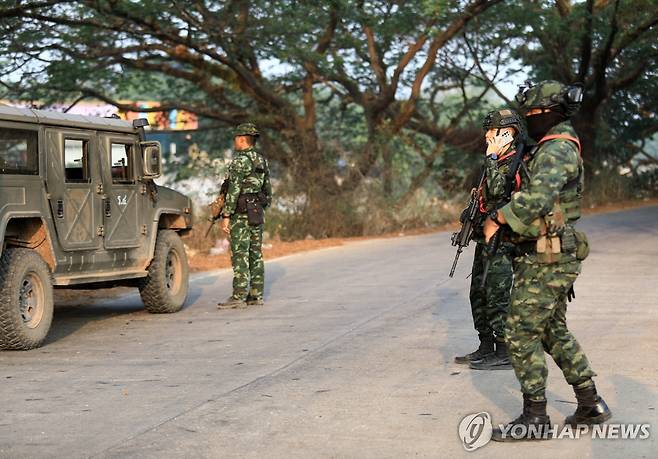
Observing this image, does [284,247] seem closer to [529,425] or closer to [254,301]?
[254,301]

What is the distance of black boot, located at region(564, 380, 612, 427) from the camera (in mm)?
6047

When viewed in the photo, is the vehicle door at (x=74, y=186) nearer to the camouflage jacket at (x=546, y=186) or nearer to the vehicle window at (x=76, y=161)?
the vehicle window at (x=76, y=161)

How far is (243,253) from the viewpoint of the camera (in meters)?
11.9

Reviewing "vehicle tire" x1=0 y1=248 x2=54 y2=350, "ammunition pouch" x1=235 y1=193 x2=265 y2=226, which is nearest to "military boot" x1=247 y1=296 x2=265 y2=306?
"ammunition pouch" x1=235 y1=193 x2=265 y2=226

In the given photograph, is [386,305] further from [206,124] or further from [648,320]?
[206,124]

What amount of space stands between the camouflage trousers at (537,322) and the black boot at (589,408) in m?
0.09

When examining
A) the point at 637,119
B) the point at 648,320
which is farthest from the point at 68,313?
the point at 637,119

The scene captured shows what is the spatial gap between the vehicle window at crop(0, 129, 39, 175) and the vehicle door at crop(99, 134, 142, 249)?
1102 millimetres

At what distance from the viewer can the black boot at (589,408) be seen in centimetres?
605

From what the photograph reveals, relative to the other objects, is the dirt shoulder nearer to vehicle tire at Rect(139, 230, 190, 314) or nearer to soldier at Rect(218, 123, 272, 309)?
vehicle tire at Rect(139, 230, 190, 314)

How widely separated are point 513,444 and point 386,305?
5.79 m

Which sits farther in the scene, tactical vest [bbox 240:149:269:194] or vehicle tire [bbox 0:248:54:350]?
tactical vest [bbox 240:149:269:194]

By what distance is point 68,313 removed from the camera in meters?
12.1

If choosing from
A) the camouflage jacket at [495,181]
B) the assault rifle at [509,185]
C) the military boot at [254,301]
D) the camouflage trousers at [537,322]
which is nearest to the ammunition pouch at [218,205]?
the military boot at [254,301]
